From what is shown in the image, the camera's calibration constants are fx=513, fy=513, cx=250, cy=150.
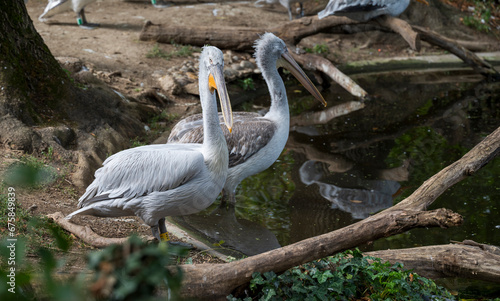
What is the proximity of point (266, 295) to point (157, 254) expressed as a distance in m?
1.71

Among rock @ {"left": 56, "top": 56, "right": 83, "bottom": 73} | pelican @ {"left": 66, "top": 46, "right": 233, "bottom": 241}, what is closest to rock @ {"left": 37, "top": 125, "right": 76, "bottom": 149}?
pelican @ {"left": 66, "top": 46, "right": 233, "bottom": 241}

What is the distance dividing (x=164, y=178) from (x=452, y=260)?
1.93 metres

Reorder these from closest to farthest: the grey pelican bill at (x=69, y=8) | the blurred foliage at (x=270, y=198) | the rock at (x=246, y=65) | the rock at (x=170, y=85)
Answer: the blurred foliage at (x=270, y=198)
the rock at (x=170, y=85)
the rock at (x=246, y=65)
the grey pelican bill at (x=69, y=8)

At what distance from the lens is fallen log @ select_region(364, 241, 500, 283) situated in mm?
3121

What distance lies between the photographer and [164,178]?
3.48m

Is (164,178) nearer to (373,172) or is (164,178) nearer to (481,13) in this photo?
(373,172)

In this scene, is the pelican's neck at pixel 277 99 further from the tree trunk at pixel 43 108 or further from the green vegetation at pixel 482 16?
A: the green vegetation at pixel 482 16

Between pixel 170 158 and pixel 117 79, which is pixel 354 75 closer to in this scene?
pixel 117 79

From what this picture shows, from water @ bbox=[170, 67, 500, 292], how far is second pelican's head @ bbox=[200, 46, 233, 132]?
3.60ft

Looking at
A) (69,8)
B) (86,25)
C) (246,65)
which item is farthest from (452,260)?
(69,8)

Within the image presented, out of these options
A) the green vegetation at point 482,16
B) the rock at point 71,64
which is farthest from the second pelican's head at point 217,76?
the green vegetation at point 482,16

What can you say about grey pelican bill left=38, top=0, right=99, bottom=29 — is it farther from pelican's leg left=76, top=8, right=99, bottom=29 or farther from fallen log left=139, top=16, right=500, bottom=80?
fallen log left=139, top=16, right=500, bottom=80

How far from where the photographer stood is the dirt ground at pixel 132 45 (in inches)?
160

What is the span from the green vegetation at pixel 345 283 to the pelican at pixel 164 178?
3.16ft
